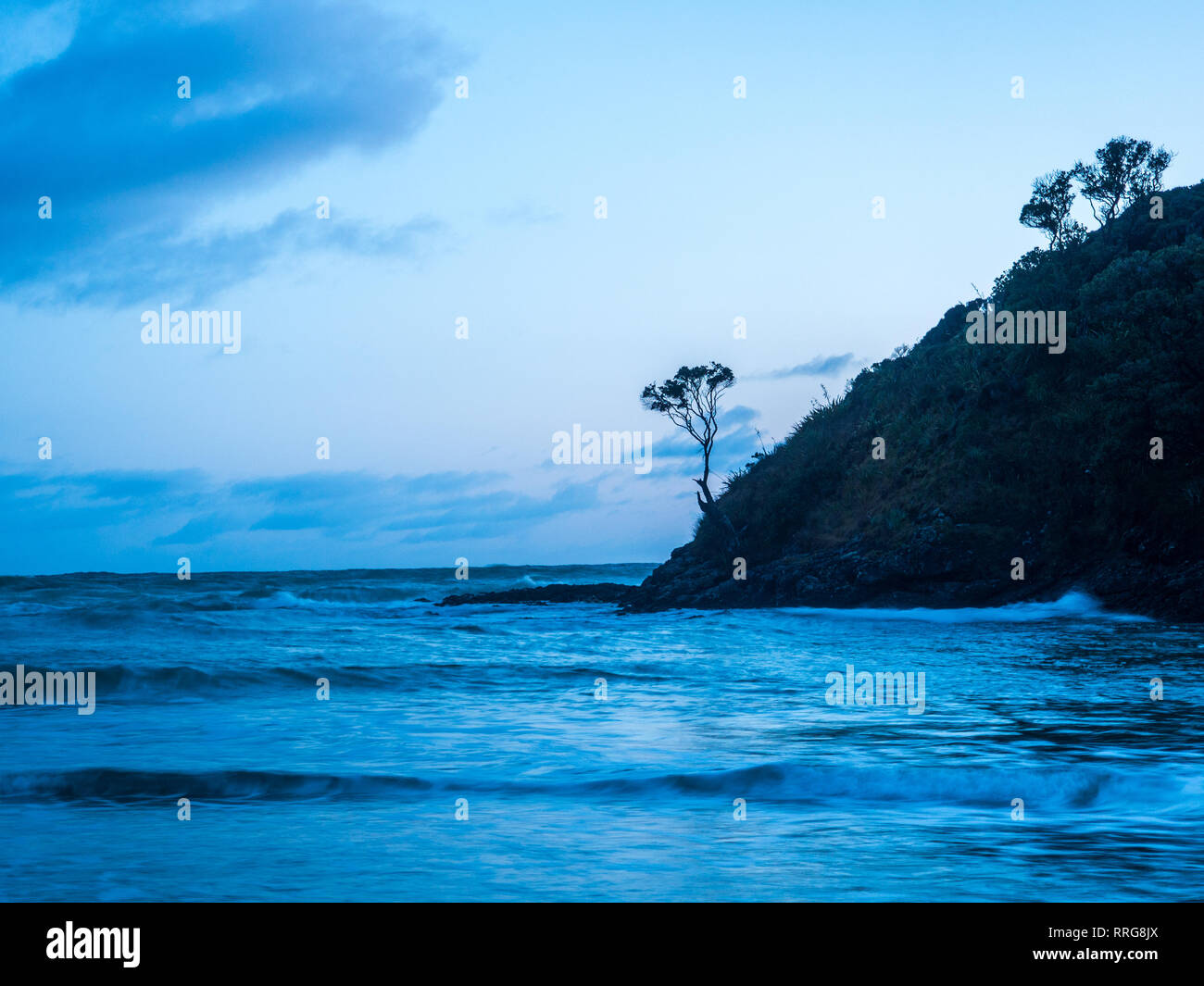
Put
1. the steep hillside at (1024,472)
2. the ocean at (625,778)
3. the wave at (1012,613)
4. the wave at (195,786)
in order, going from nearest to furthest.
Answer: the ocean at (625,778) → the wave at (195,786) → the wave at (1012,613) → the steep hillside at (1024,472)

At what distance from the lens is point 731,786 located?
984cm

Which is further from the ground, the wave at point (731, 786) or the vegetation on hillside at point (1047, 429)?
the vegetation on hillside at point (1047, 429)

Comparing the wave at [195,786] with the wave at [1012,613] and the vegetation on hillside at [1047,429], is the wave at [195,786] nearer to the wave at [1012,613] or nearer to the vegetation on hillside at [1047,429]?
the wave at [1012,613]

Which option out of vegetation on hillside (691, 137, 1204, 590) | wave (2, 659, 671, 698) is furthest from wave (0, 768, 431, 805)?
vegetation on hillside (691, 137, 1204, 590)

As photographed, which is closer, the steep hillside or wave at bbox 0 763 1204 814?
wave at bbox 0 763 1204 814

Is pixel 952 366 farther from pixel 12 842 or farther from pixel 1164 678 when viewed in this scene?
pixel 12 842

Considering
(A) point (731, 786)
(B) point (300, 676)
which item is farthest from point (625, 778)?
(B) point (300, 676)

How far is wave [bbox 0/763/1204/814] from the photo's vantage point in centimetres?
906

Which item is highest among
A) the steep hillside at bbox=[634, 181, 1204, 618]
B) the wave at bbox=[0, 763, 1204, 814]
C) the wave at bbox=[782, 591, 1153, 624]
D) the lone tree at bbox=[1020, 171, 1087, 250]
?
the lone tree at bbox=[1020, 171, 1087, 250]

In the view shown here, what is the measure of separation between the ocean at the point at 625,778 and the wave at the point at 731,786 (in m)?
0.04

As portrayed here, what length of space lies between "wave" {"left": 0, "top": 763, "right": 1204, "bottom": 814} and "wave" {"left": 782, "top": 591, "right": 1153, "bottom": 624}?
19.6 meters

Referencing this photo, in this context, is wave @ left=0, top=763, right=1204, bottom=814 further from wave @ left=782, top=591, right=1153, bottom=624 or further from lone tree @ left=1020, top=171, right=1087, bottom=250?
lone tree @ left=1020, top=171, right=1087, bottom=250

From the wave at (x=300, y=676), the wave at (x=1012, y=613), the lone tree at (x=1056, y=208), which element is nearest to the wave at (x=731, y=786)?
the wave at (x=300, y=676)

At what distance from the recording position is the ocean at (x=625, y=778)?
683 cm
